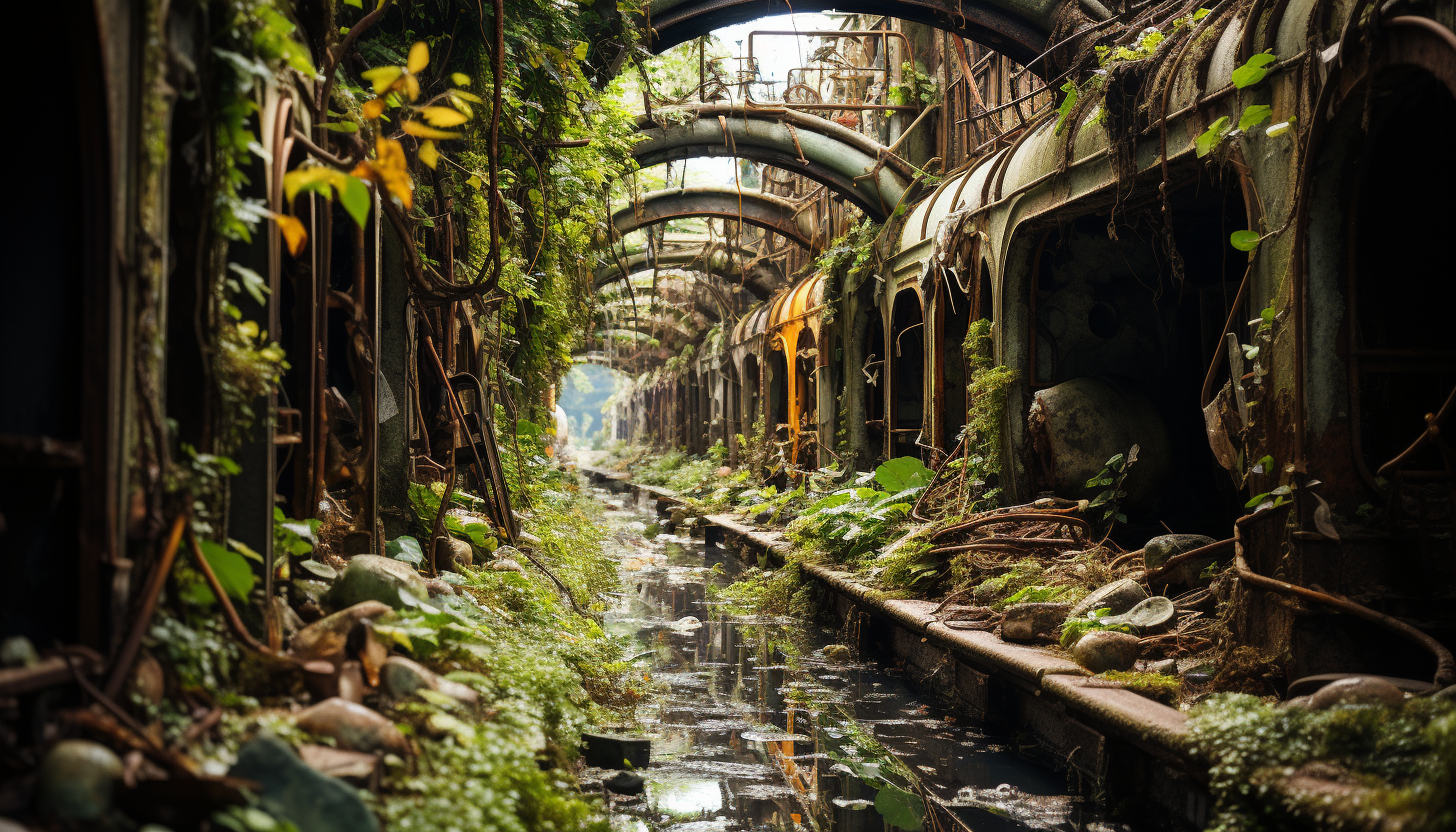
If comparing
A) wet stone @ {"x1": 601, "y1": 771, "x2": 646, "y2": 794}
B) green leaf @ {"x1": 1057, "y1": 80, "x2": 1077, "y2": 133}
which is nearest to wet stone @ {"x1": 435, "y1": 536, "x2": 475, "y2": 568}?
wet stone @ {"x1": 601, "y1": 771, "x2": 646, "y2": 794}

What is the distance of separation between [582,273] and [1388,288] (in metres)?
8.67

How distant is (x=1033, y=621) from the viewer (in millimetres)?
6398

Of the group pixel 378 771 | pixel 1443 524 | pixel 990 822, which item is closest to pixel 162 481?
pixel 378 771

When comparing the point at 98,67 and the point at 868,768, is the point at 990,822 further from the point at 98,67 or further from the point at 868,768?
the point at 98,67

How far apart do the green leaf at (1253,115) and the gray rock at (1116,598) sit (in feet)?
9.19

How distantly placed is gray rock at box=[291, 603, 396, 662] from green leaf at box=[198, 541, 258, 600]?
0.47 meters

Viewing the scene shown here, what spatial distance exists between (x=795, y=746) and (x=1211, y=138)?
414 cm

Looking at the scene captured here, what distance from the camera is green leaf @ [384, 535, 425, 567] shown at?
553 centimetres

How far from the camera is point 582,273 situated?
12.1 meters

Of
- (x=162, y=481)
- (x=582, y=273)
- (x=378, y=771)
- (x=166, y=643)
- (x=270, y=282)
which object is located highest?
(x=582, y=273)

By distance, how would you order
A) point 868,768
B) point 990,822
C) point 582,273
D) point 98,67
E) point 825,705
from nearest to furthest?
point 98,67, point 990,822, point 868,768, point 825,705, point 582,273

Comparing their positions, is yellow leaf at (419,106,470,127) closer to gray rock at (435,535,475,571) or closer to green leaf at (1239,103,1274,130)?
gray rock at (435,535,475,571)

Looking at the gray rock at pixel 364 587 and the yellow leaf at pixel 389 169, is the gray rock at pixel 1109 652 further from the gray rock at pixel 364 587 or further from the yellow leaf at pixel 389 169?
the yellow leaf at pixel 389 169

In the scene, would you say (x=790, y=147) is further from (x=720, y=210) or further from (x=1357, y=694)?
(x=1357, y=694)
